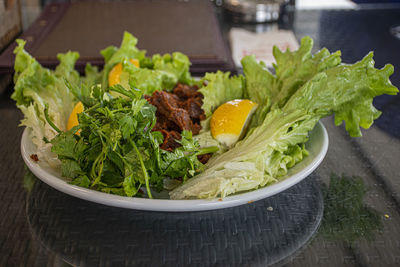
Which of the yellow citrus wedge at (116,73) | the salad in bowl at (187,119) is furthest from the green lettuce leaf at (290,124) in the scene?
the yellow citrus wedge at (116,73)

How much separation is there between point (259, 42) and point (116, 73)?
3.14 feet

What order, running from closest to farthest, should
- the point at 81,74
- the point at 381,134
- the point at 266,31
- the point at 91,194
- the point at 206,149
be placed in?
the point at 91,194 < the point at 206,149 < the point at 381,134 < the point at 81,74 < the point at 266,31

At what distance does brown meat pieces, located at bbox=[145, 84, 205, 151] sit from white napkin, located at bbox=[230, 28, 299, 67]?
720mm

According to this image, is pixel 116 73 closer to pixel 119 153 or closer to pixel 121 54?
pixel 121 54

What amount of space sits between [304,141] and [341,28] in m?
1.45

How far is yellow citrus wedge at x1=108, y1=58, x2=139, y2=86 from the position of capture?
1.26 meters

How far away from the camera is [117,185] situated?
86cm

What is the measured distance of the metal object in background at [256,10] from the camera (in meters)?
2.25

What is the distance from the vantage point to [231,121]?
3.45 feet

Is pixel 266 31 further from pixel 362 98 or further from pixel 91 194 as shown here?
pixel 91 194

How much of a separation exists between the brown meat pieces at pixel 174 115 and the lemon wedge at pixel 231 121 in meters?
0.06

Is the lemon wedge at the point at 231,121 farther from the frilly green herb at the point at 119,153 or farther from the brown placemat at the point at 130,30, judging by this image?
the brown placemat at the point at 130,30

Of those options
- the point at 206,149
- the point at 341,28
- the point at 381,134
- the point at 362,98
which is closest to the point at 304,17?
the point at 341,28

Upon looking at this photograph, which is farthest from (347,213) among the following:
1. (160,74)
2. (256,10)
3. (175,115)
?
(256,10)
